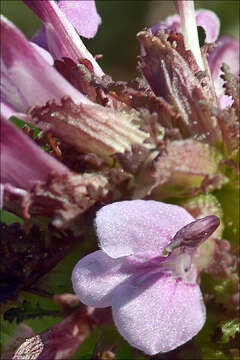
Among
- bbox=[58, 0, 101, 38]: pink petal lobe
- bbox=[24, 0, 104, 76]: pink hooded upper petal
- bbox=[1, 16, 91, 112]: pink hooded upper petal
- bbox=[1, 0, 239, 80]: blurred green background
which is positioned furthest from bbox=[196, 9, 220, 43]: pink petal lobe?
bbox=[1, 0, 239, 80]: blurred green background

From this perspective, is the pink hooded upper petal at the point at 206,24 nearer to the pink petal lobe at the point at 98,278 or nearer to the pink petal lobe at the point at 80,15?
the pink petal lobe at the point at 80,15

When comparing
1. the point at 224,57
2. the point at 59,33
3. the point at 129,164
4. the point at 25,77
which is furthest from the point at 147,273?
the point at 224,57

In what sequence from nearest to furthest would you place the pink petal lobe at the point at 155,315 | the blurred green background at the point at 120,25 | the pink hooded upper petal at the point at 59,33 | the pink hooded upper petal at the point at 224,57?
the pink petal lobe at the point at 155,315 → the pink hooded upper petal at the point at 59,33 → the pink hooded upper petal at the point at 224,57 → the blurred green background at the point at 120,25

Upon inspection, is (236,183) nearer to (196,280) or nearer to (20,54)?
(196,280)

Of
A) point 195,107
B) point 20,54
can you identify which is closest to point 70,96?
point 20,54

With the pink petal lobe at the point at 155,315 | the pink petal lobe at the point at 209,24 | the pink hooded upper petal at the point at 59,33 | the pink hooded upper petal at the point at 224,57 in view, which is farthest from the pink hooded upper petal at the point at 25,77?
the pink petal lobe at the point at 209,24

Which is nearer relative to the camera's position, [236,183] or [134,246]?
[134,246]

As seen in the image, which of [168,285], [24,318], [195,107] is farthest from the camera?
[24,318]
